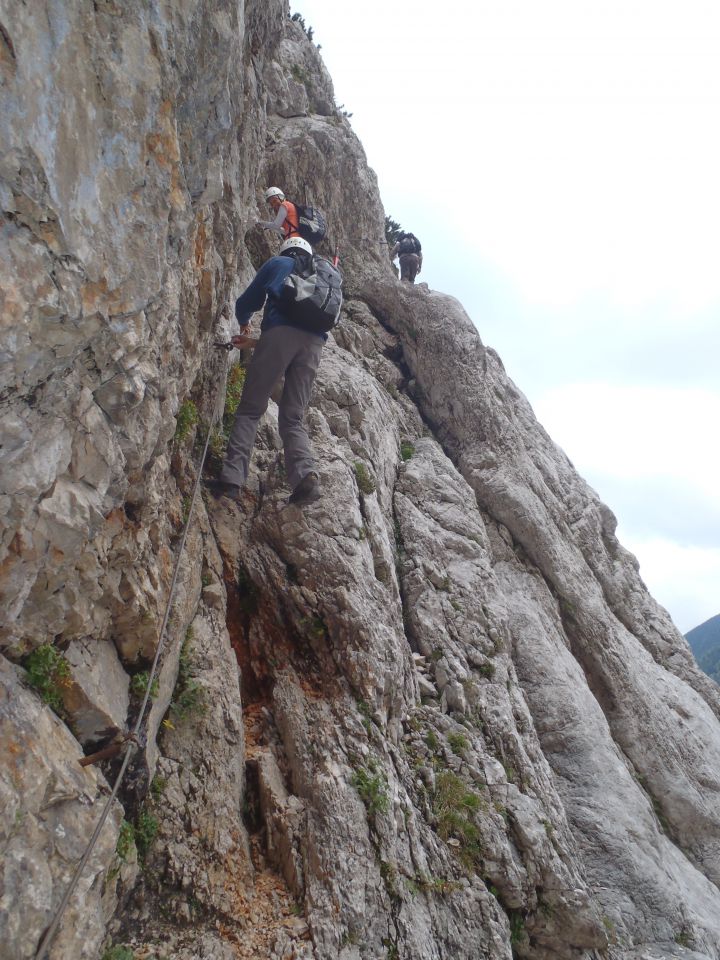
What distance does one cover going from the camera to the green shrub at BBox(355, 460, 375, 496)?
10.1m

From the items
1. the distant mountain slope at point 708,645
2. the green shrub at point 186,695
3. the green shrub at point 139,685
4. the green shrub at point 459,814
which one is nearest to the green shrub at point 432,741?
the green shrub at point 459,814

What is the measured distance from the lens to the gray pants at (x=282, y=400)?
8.39 metres

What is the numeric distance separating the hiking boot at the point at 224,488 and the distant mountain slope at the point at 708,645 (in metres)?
141

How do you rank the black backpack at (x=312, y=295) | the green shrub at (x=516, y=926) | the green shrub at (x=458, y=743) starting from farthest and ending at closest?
the black backpack at (x=312, y=295) < the green shrub at (x=458, y=743) < the green shrub at (x=516, y=926)

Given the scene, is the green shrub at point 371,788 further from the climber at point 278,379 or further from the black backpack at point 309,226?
the black backpack at point 309,226

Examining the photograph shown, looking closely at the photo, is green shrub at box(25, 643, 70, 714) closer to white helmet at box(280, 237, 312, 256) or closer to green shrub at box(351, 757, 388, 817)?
green shrub at box(351, 757, 388, 817)

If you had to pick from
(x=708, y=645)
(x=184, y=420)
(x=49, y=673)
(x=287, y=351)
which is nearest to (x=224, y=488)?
(x=184, y=420)

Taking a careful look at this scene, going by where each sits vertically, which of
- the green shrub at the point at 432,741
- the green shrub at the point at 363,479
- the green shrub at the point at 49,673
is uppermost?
the green shrub at the point at 363,479

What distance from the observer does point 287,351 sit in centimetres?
864

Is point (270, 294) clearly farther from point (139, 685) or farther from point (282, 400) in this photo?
point (139, 685)

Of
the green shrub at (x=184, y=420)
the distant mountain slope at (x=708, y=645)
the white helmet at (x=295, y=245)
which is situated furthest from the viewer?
the distant mountain slope at (x=708, y=645)

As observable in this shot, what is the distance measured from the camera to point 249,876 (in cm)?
593

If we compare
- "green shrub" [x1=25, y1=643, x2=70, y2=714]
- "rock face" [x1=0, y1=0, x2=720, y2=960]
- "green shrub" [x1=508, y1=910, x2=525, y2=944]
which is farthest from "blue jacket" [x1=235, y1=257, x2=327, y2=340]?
"green shrub" [x1=508, y1=910, x2=525, y2=944]

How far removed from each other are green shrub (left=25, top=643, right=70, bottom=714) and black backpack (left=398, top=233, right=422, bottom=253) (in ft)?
60.9
